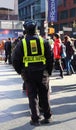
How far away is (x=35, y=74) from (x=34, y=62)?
0.20 m

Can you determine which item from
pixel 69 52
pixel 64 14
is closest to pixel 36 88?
pixel 69 52

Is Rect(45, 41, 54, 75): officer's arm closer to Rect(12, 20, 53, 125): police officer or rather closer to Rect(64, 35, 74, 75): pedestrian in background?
Rect(12, 20, 53, 125): police officer

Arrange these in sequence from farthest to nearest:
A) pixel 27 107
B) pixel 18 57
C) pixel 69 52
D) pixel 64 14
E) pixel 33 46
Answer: pixel 64 14, pixel 69 52, pixel 27 107, pixel 18 57, pixel 33 46

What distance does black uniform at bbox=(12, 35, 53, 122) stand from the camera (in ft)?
25.4

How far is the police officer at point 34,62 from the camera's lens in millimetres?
7703

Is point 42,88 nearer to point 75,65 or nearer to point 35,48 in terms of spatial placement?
point 35,48

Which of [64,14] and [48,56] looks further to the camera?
[64,14]

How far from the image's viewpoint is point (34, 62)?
7.73 meters

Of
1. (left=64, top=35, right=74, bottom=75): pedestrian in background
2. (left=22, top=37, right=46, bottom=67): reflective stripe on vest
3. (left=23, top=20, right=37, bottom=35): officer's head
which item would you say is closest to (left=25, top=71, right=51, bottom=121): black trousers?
(left=22, top=37, right=46, bottom=67): reflective stripe on vest

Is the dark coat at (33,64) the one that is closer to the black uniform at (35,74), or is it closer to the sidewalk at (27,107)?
the black uniform at (35,74)

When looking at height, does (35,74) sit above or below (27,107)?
above

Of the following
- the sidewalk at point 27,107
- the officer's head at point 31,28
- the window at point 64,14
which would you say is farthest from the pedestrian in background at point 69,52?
the window at point 64,14

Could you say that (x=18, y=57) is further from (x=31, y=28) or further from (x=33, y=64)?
(x=31, y=28)

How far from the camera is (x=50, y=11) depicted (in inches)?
1284
